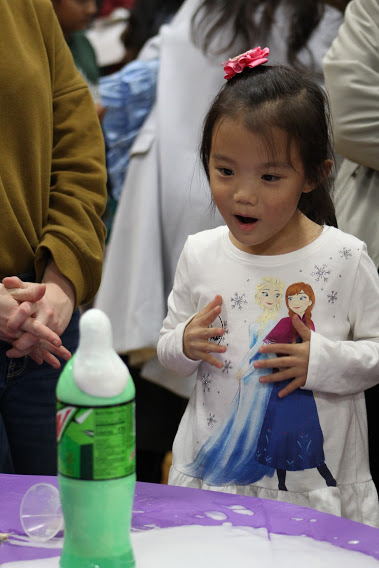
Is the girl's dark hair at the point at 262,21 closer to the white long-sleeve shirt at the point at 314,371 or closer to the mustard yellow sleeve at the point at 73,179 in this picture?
the mustard yellow sleeve at the point at 73,179

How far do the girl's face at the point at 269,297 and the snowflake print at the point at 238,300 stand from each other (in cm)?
3

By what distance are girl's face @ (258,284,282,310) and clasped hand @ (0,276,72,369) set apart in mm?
381

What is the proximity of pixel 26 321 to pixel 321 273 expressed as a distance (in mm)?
548

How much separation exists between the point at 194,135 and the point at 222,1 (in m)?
0.40

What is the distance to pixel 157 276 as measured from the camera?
2.76 meters

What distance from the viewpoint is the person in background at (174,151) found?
8.19 feet

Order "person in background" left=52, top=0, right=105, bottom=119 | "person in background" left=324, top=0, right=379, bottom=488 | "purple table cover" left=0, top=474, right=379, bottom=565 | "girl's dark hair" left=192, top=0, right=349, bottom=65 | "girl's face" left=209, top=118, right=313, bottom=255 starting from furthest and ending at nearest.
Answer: "person in background" left=52, top=0, right=105, bottom=119 → "girl's dark hair" left=192, top=0, right=349, bottom=65 → "person in background" left=324, top=0, right=379, bottom=488 → "girl's face" left=209, top=118, right=313, bottom=255 → "purple table cover" left=0, top=474, right=379, bottom=565

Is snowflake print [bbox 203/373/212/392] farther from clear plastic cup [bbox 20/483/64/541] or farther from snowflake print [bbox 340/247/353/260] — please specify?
clear plastic cup [bbox 20/483/64/541]

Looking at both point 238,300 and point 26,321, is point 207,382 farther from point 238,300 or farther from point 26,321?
point 26,321

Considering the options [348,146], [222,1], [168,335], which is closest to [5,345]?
[168,335]

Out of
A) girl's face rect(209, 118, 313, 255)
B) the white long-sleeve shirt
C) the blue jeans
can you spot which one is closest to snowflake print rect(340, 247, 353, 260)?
the white long-sleeve shirt

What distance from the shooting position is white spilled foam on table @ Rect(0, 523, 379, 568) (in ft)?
3.58

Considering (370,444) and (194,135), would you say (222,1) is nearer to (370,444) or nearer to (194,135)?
(194,135)

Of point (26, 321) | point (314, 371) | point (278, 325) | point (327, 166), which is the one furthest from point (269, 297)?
point (26, 321)
